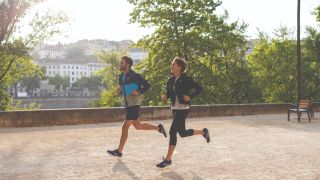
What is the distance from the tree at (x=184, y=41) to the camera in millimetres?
29141

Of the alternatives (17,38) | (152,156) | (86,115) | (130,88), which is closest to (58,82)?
(17,38)

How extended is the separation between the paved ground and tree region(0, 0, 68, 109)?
15407 mm

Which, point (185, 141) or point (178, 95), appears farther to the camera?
point (185, 141)

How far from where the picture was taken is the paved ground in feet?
19.4

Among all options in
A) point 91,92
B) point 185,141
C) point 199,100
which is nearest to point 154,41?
point 199,100

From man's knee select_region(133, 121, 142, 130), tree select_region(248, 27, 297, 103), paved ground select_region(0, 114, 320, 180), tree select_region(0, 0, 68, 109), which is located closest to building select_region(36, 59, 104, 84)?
tree select_region(248, 27, 297, 103)

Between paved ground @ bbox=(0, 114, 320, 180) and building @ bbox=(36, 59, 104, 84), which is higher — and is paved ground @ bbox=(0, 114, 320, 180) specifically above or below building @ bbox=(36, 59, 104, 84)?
below

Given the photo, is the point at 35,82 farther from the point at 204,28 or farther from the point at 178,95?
the point at 178,95

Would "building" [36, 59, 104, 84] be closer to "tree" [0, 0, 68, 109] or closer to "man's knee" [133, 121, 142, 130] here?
"tree" [0, 0, 68, 109]

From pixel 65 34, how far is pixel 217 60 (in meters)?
11.1

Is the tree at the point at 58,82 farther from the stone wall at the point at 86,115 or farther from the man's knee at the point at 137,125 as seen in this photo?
the man's knee at the point at 137,125

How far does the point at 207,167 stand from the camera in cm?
642

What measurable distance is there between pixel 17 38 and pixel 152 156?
22697mm

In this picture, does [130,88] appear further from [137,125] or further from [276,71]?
[276,71]
